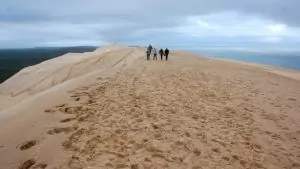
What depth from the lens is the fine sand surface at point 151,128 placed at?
27.6 feet

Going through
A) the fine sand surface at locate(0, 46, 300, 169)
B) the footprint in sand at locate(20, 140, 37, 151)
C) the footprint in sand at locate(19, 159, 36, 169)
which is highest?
the fine sand surface at locate(0, 46, 300, 169)

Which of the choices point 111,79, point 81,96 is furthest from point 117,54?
point 81,96

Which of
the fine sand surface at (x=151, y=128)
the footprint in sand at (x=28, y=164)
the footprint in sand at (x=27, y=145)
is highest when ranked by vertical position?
the fine sand surface at (x=151, y=128)

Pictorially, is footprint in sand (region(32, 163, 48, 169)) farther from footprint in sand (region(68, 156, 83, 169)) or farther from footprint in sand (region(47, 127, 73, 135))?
footprint in sand (region(47, 127, 73, 135))

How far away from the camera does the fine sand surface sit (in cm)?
841

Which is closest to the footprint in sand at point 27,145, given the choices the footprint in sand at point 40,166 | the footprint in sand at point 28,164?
the footprint in sand at point 28,164

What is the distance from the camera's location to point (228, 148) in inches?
364

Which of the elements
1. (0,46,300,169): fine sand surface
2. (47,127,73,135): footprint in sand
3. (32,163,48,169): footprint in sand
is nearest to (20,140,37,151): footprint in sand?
(0,46,300,169): fine sand surface

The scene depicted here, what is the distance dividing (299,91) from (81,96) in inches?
464

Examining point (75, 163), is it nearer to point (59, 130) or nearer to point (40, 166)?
point (40, 166)

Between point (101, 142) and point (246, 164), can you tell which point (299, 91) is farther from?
point (101, 142)

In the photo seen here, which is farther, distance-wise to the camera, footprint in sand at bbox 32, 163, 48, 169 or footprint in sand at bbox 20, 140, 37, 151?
footprint in sand at bbox 20, 140, 37, 151

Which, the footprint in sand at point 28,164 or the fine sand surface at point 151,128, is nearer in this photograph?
the footprint in sand at point 28,164

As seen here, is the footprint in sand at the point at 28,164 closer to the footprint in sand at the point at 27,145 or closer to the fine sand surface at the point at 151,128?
the fine sand surface at the point at 151,128
